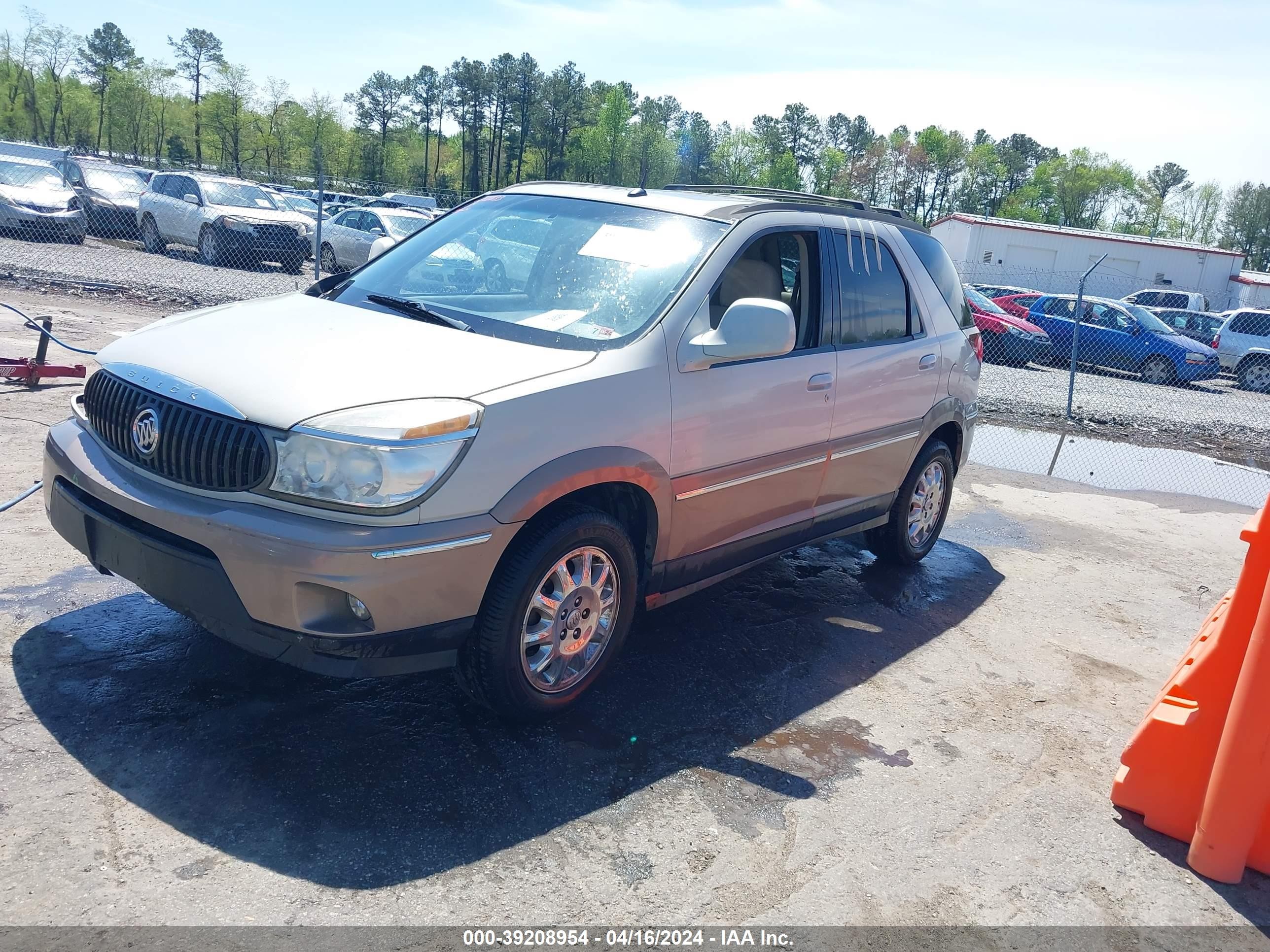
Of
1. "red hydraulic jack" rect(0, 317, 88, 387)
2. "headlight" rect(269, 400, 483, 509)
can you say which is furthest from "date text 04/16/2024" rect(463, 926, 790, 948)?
"red hydraulic jack" rect(0, 317, 88, 387)

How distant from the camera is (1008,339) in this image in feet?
65.8

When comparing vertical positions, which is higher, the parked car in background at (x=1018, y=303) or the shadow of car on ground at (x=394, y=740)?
the parked car in background at (x=1018, y=303)

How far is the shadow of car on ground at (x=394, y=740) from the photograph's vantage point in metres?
2.98

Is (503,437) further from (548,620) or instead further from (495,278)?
(495,278)

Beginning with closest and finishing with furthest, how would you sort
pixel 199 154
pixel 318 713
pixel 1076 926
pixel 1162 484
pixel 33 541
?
1. pixel 1076 926
2. pixel 318 713
3. pixel 33 541
4. pixel 1162 484
5. pixel 199 154

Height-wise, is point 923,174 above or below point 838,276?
above

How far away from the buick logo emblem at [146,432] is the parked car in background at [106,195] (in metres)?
21.1

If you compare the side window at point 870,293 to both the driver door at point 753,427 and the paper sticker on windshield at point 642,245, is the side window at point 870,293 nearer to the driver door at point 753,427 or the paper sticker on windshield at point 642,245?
the driver door at point 753,427

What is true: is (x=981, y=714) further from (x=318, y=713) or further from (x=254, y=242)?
(x=254, y=242)

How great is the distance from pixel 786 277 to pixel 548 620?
2093 millimetres

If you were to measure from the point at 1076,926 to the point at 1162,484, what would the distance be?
26.5ft

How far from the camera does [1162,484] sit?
9.91m

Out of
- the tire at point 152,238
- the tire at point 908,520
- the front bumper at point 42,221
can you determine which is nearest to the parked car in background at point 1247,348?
the tire at point 908,520

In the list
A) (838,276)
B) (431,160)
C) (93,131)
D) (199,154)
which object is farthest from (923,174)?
(838,276)
